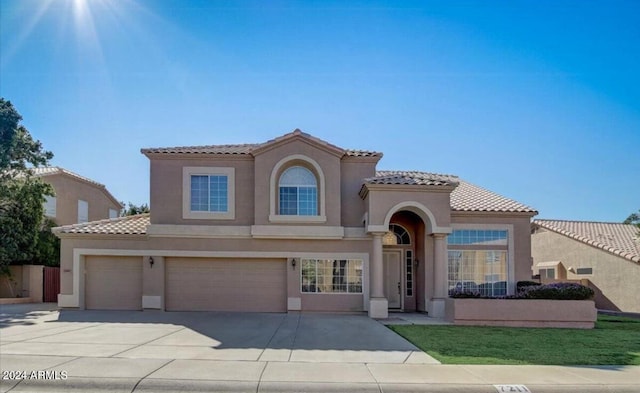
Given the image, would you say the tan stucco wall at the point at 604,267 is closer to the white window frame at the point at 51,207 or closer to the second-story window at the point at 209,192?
the second-story window at the point at 209,192

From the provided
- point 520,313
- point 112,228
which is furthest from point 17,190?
point 520,313

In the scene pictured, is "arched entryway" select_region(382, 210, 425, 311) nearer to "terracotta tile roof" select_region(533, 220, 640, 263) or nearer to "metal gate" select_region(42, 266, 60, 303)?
"terracotta tile roof" select_region(533, 220, 640, 263)

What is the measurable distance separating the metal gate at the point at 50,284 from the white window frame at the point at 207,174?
11.4 meters

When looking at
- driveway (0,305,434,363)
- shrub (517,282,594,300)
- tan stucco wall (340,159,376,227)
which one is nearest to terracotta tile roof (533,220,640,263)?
shrub (517,282,594,300)

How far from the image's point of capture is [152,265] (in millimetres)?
18984

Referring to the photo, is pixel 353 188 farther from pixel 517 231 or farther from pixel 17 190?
pixel 17 190

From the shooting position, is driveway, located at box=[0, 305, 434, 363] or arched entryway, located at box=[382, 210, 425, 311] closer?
driveway, located at box=[0, 305, 434, 363]

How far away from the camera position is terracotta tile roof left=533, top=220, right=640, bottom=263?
24.0 meters

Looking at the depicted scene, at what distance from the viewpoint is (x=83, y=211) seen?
3181 cm

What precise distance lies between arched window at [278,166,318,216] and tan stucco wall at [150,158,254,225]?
50.3 inches

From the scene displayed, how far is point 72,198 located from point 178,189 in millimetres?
15096

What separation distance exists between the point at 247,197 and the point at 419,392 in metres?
12.8

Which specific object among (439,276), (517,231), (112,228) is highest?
(112,228)

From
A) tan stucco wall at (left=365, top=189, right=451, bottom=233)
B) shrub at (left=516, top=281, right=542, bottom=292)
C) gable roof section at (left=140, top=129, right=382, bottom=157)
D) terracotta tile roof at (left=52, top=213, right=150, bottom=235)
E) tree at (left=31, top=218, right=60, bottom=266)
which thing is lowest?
shrub at (left=516, top=281, right=542, bottom=292)
